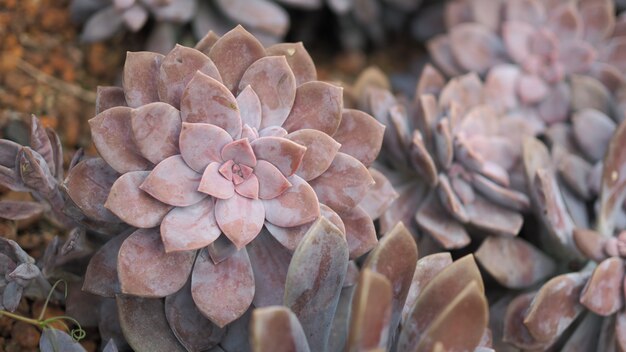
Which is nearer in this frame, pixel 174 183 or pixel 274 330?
pixel 274 330

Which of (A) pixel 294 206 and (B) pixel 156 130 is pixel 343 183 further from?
(B) pixel 156 130

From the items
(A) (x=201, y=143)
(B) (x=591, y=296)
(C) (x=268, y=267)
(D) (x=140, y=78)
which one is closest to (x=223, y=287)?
(C) (x=268, y=267)

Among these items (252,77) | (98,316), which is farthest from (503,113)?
(98,316)

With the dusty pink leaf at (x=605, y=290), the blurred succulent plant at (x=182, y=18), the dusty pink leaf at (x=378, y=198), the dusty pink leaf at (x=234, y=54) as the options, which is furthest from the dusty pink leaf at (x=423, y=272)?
the blurred succulent plant at (x=182, y=18)

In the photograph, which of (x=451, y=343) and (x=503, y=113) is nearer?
(x=451, y=343)

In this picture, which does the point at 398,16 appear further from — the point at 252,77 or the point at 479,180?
the point at 252,77

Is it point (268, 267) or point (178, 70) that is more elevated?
point (178, 70)

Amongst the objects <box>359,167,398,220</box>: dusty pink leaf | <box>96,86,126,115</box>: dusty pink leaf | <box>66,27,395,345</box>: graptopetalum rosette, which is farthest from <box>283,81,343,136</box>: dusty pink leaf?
<box>96,86,126,115</box>: dusty pink leaf
